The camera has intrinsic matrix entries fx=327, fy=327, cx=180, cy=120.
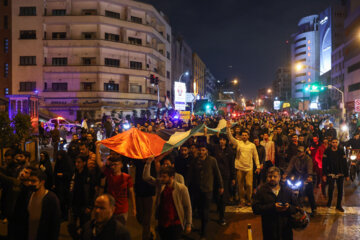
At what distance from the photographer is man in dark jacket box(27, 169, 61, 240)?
435cm

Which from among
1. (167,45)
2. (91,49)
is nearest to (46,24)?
(91,49)

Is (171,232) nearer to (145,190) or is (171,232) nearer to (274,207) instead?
(145,190)

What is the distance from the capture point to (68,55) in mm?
42469

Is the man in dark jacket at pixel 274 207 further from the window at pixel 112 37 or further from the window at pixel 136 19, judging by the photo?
the window at pixel 136 19

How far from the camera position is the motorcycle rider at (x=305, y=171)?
25.9 feet

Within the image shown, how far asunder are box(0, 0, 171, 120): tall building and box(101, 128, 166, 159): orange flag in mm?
35298

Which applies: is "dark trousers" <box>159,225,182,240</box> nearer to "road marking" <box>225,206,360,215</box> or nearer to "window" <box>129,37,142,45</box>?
"road marking" <box>225,206,360,215</box>

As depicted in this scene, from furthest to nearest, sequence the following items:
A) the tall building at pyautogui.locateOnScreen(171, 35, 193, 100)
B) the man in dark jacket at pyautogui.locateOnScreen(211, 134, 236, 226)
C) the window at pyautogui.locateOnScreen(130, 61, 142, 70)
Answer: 1. the tall building at pyautogui.locateOnScreen(171, 35, 193, 100)
2. the window at pyautogui.locateOnScreen(130, 61, 142, 70)
3. the man in dark jacket at pyautogui.locateOnScreen(211, 134, 236, 226)

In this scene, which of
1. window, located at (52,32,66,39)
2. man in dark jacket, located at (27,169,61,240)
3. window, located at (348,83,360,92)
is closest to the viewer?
man in dark jacket, located at (27,169,61,240)

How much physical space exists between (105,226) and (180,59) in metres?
67.3

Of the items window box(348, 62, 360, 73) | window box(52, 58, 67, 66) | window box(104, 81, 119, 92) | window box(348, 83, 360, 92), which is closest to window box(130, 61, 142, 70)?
window box(104, 81, 119, 92)

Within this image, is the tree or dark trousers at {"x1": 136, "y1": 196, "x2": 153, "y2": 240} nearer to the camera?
dark trousers at {"x1": 136, "y1": 196, "x2": 153, "y2": 240}

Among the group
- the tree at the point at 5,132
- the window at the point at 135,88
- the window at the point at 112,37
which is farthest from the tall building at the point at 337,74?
the tree at the point at 5,132

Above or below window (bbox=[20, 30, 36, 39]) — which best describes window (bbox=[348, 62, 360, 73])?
below
